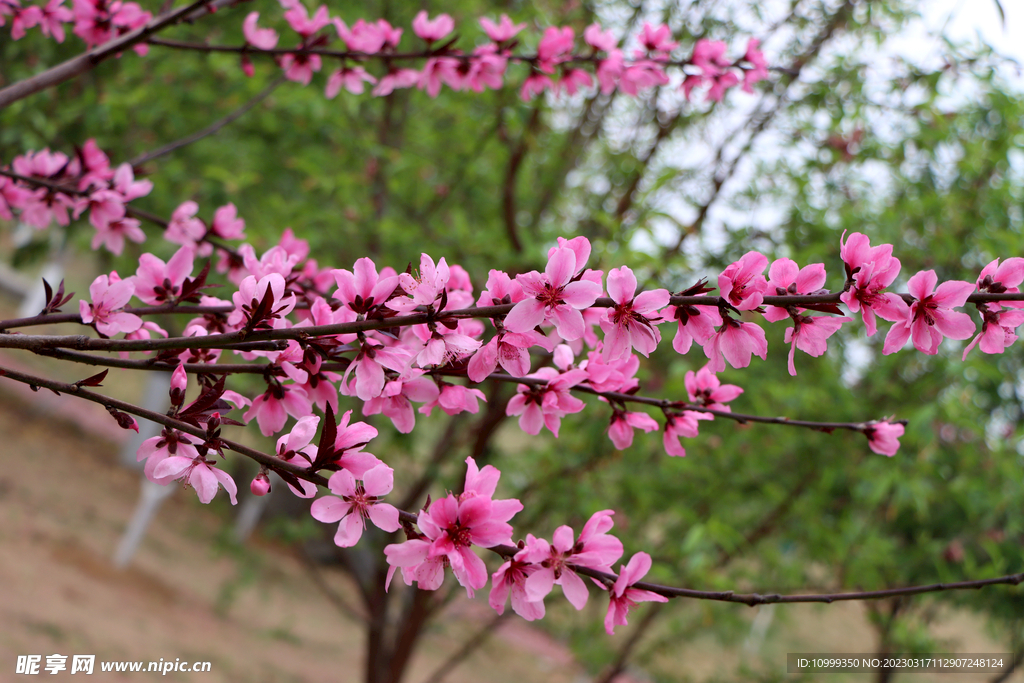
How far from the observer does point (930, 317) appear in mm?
849

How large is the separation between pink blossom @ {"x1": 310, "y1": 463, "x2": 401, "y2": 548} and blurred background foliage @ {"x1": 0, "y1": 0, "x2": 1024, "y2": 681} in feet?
6.39

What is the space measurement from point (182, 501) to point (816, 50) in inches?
439

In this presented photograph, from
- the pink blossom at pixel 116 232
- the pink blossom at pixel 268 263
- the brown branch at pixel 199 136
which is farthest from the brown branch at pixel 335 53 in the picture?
the pink blossom at pixel 268 263

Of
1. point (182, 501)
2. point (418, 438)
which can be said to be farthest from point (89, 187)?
point (182, 501)

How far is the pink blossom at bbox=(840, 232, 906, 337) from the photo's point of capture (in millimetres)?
818

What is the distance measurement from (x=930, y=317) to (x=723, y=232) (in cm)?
273

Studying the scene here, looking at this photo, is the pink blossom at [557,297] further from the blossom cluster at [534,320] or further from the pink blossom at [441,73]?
the pink blossom at [441,73]

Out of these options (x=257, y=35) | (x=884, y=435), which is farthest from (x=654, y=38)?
(x=884, y=435)

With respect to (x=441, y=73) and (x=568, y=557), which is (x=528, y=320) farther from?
(x=441, y=73)

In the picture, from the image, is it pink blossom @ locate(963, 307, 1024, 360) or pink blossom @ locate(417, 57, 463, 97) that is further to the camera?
pink blossom @ locate(417, 57, 463, 97)

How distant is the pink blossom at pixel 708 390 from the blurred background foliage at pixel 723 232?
5.09 feet

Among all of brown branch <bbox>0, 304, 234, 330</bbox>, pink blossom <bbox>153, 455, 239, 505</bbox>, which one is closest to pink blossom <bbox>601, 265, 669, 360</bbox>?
pink blossom <bbox>153, 455, 239, 505</bbox>

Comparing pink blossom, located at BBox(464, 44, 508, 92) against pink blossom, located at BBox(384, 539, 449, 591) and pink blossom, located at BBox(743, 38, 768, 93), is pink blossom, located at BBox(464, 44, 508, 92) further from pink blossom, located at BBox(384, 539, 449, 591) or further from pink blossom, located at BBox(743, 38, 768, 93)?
pink blossom, located at BBox(384, 539, 449, 591)

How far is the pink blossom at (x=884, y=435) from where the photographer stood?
3.72 ft
